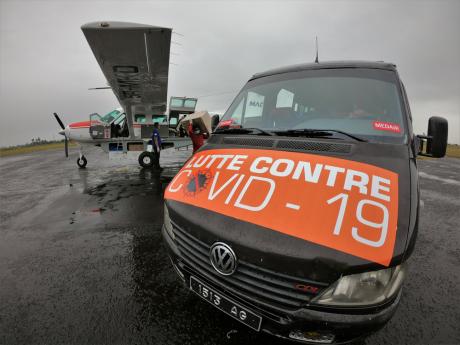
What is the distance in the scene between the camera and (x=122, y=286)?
8.50 feet

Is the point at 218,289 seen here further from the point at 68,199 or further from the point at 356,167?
the point at 68,199

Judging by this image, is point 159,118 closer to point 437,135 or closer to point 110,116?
point 110,116

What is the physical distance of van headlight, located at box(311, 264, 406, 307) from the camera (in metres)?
1.33

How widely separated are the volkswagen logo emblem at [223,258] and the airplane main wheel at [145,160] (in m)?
9.23

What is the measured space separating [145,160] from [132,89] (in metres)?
2.77

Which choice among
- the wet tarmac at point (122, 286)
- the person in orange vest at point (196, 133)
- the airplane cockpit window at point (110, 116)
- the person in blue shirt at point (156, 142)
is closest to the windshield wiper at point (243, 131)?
the wet tarmac at point (122, 286)

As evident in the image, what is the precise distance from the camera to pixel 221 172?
2.07 m

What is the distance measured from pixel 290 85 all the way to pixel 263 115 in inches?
17.8

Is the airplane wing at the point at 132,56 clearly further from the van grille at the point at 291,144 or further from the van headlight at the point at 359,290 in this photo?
the van headlight at the point at 359,290

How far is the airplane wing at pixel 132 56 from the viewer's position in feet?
18.6

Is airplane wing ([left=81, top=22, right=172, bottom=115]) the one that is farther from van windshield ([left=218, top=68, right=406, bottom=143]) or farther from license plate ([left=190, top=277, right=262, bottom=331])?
license plate ([left=190, top=277, right=262, bottom=331])

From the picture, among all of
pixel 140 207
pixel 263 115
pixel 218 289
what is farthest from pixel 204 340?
pixel 140 207

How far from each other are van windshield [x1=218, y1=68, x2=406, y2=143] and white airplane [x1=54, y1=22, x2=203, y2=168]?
13.1 feet

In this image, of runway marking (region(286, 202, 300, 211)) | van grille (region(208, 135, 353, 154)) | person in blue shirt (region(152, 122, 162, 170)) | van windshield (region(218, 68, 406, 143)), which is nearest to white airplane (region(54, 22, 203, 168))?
person in blue shirt (region(152, 122, 162, 170))
